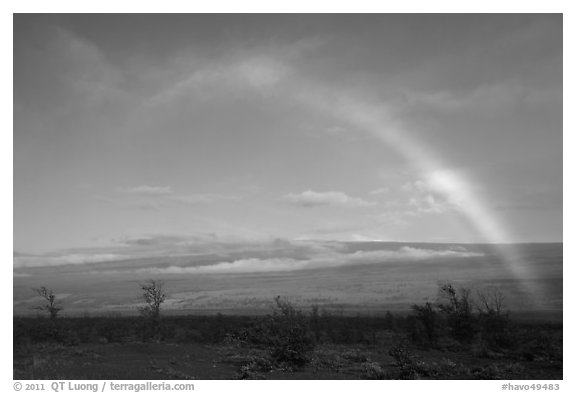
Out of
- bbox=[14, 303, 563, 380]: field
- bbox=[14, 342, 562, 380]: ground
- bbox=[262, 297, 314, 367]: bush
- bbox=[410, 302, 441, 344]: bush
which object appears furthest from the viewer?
bbox=[410, 302, 441, 344]: bush

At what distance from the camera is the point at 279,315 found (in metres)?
32.4

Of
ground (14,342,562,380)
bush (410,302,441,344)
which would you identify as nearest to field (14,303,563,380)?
ground (14,342,562,380)

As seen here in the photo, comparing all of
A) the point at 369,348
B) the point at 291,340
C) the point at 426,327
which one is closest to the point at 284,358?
the point at 291,340

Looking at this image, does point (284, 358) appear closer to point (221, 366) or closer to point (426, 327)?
point (221, 366)

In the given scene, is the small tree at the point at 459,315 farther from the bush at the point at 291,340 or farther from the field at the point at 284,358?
the bush at the point at 291,340

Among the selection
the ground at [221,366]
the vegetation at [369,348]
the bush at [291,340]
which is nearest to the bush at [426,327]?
the vegetation at [369,348]

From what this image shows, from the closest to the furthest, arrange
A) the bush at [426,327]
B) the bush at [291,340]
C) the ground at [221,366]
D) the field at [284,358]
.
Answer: the ground at [221,366], the field at [284,358], the bush at [291,340], the bush at [426,327]

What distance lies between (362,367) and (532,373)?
911cm

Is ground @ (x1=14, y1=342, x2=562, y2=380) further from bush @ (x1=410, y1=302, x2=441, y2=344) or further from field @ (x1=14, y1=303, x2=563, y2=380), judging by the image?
bush @ (x1=410, y1=302, x2=441, y2=344)

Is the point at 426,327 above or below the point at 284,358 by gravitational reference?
below

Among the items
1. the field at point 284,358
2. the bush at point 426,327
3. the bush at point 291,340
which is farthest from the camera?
the bush at point 426,327

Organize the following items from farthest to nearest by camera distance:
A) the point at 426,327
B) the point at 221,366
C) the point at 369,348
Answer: the point at 426,327
the point at 369,348
the point at 221,366
